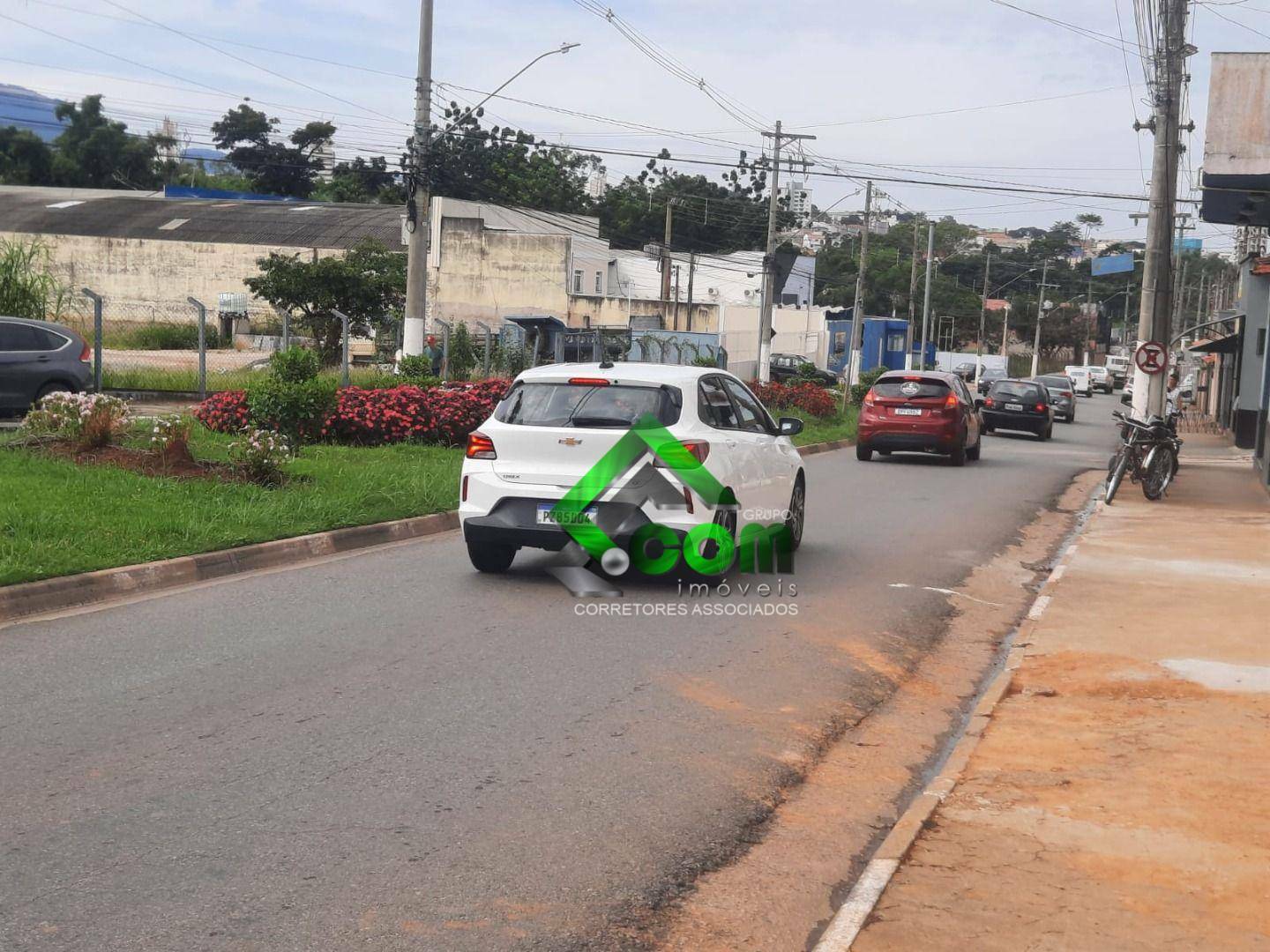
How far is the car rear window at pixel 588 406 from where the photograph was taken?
32.0ft

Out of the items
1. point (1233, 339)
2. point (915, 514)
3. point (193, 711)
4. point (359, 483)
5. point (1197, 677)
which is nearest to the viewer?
point (193, 711)

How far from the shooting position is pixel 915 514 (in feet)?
53.4

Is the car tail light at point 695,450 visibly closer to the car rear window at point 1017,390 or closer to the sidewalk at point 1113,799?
the sidewalk at point 1113,799

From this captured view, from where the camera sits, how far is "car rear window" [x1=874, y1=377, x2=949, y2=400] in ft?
77.3

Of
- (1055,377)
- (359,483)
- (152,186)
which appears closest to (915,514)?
(359,483)

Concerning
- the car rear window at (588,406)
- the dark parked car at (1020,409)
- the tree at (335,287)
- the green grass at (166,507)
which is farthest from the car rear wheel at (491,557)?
the tree at (335,287)

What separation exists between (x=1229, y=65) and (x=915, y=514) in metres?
8.50

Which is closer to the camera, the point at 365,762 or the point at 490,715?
the point at 365,762

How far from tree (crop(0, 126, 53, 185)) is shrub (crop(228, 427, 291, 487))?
78.5 meters

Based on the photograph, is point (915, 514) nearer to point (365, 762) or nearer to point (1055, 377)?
point (365, 762)

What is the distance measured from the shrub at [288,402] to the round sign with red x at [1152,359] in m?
13.1

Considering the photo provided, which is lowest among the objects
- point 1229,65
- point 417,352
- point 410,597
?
point 410,597

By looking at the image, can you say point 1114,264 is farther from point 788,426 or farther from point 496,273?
point 788,426

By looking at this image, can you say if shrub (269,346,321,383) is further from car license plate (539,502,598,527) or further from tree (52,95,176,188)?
tree (52,95,176,188)
